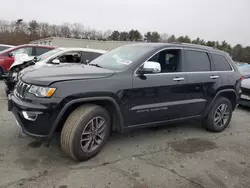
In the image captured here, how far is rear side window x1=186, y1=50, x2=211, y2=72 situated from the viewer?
13.1ft

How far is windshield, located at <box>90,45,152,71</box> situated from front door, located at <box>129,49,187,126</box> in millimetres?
245

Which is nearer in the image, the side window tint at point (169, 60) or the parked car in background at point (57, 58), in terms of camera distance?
the side window tint at point (169, 60)

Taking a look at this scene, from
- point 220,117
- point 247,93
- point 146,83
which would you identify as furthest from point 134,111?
point 247,93

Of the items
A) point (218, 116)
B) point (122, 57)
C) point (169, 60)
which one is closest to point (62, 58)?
point (122, 57)

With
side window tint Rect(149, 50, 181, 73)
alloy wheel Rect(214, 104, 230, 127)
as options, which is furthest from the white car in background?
alloy wheel Rect(214, 104, 230, 127)

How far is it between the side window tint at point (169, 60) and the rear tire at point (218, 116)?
4.24 feet

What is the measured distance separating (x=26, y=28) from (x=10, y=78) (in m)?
60.1

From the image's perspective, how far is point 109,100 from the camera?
3.00 metres

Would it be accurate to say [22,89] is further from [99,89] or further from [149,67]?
[149,67]

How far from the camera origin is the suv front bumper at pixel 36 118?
2.63 metres

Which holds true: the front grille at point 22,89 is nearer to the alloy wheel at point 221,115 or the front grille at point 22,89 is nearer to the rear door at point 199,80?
the rear door at point 199,80

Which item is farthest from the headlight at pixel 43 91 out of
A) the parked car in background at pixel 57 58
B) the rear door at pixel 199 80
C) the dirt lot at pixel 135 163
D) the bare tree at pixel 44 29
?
the bare tree at pixel 44 29

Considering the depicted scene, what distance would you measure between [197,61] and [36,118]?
3027 millimetres

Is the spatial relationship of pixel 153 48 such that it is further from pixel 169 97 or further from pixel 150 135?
pixel 150 135
